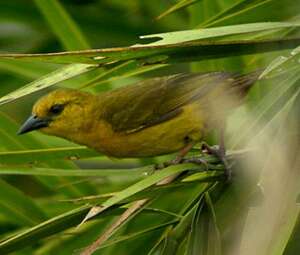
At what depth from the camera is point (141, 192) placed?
2.77m

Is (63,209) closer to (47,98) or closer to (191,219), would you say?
(47,98)

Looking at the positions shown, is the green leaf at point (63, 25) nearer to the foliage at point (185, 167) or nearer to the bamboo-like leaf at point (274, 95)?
the foliage at point (185, 167)

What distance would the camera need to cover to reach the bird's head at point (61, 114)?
145 inches

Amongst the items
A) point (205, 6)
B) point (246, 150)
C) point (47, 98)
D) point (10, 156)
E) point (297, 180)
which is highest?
point (205, 6)

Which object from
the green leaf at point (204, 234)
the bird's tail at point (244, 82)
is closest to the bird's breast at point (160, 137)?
the bird's tail at point (244, 82)

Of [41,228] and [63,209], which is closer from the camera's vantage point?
[41,228]

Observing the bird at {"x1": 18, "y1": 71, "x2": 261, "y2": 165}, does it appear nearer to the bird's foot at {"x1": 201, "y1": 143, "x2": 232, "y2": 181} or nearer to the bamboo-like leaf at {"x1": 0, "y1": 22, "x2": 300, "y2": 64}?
the bird's foot at {"x1": 201, "y1": 143, "x2": 232, "y2": 181}

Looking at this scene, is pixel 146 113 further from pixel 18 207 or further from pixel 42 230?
pixel 42 230

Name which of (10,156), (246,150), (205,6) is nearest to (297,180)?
(246,150)

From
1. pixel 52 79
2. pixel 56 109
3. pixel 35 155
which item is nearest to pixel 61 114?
pixel 56 109

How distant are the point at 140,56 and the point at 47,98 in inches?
39.8

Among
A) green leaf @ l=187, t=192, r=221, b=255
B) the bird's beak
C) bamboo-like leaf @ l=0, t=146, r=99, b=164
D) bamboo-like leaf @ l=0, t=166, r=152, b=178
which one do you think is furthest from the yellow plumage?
green leaf @ l=187, t=192, r=221, b=255

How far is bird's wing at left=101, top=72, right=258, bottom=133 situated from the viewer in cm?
358

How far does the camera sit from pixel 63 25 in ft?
14.4
